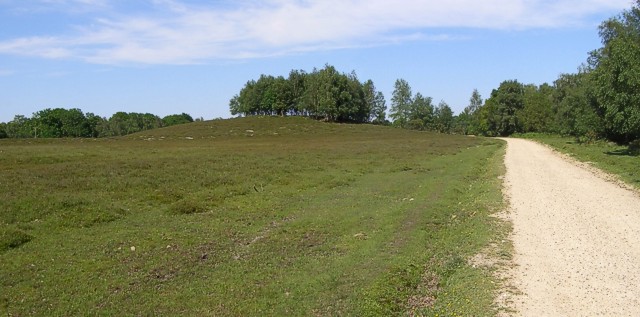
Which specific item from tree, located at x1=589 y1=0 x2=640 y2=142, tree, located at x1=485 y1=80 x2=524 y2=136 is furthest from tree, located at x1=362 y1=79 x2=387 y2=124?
tree, located at x1=589 y1=0 x2=640 y2=142

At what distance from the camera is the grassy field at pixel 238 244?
11.1 m

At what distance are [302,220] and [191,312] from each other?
10.6 m

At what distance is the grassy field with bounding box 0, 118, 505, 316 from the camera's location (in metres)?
11.1

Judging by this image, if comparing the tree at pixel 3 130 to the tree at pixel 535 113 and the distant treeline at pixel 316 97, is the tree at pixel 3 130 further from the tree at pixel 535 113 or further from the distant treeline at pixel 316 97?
the tree at pixel 535 113

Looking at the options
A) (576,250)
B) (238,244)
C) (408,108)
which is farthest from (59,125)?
(576,250)

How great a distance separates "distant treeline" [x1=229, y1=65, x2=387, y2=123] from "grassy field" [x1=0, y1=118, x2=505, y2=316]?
4685 inches

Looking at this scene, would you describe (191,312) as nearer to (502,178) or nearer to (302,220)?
(302,220)

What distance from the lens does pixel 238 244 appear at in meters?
16.9

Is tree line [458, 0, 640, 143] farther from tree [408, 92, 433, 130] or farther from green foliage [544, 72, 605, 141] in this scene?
tree [408, 92, 433, 130]

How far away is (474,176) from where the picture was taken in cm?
3622

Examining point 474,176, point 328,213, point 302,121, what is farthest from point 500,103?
point 328,213

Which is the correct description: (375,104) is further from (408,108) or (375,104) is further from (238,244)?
(238,244)

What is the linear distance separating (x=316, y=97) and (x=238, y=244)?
141975 mm

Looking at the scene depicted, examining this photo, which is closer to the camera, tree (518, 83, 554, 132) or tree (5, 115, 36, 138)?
tree (518, 83, 554, 132)
